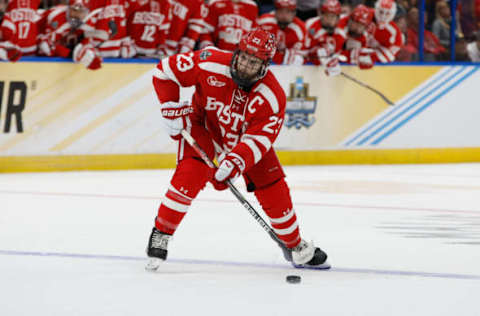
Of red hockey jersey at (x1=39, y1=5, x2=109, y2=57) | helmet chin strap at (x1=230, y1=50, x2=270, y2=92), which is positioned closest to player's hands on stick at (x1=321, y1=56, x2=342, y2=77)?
red hockey jersey at (x1=39, y1=5, x2=109, y2=57)

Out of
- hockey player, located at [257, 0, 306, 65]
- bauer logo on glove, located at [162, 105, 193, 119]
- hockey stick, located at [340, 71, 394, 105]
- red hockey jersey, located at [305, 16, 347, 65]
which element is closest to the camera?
bauer logo on glove, located at [162, 105, 193, 119]

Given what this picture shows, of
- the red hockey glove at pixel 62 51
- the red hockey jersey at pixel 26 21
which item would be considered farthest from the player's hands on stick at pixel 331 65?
the red hockey jersey at pixel 26 21

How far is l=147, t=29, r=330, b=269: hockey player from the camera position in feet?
11.6

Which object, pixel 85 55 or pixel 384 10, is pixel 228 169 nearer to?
pixel 85 55

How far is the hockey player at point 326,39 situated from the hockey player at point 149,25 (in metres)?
1.49

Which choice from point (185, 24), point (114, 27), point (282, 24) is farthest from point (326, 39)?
point (114, 27)

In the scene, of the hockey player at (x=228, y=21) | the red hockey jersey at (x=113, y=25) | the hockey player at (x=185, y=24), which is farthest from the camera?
the hockey player at (x=228, y=21)

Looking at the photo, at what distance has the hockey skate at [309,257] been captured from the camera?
3762mm

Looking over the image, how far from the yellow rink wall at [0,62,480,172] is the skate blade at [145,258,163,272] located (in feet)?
12.8

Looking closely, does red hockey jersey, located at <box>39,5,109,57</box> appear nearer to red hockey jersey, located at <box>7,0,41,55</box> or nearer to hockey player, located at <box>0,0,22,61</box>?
red hockey jersey, located at <box>7,0,41,55</box>

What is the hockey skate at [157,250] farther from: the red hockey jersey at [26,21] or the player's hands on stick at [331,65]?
the player's hands on stick at [331,65]

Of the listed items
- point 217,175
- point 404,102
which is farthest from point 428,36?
point 217,175

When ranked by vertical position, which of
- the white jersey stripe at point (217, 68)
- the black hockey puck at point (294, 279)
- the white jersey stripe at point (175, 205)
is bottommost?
the black hockey puck at point (294, 279)

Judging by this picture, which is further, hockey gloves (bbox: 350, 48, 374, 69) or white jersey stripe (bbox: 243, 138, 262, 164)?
hockey gloves (bbox: 350, 48, 374, 69)
